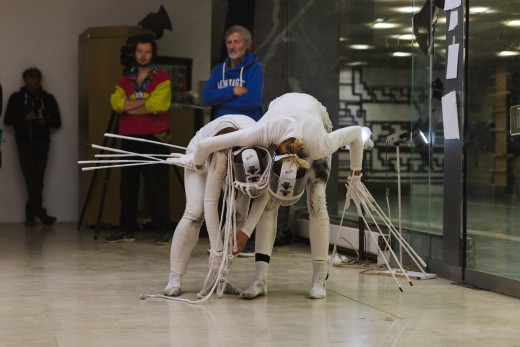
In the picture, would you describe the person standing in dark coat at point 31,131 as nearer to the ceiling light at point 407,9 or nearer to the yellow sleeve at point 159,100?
the yellow sleeve at point 159,100

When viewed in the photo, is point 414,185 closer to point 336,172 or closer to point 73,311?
point 336,172

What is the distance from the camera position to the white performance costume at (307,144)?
3.29 meters

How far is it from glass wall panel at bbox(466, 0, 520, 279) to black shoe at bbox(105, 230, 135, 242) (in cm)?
292

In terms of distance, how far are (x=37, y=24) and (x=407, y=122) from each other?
14.0ft

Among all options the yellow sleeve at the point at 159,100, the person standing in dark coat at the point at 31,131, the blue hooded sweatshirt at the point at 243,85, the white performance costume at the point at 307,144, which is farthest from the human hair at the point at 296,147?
the person standing in dark coat at the point at 31,131

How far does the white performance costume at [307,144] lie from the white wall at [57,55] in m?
4.70

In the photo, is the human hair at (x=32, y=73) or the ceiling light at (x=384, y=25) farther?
the human hair at (x=32, y=73)

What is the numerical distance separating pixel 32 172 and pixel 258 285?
14.7 feet

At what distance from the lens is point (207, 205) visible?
137 inches

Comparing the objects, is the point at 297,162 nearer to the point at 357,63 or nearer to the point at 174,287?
the point at 174,287

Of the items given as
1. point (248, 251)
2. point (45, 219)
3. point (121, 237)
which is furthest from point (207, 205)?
point (45, 219)

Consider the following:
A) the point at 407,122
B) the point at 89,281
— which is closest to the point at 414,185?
the point at 407,122

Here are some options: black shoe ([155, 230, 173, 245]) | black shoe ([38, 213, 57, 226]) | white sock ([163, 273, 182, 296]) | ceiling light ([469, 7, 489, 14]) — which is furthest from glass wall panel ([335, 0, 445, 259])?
black shoe ([38, 213, 57, 226])

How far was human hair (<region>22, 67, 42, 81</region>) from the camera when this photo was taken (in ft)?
24.5
